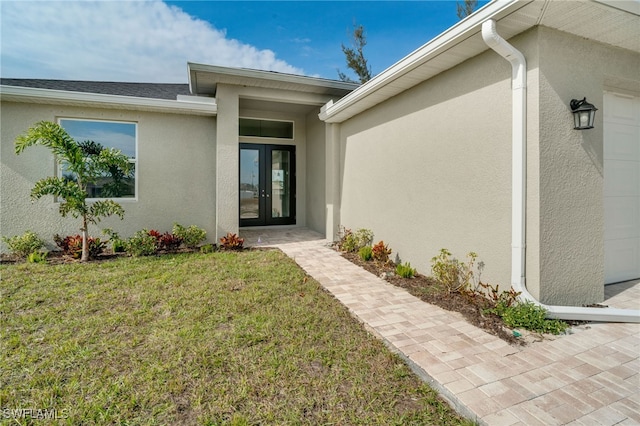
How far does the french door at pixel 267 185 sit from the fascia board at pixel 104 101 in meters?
2.88

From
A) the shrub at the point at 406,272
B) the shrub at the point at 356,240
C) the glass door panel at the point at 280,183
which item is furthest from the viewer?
the glass door panel at the point at 280,183

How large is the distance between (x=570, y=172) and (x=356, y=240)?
13.5ft

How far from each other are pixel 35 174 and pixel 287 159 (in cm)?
653

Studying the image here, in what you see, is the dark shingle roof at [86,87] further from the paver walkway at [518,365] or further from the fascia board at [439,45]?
the paver walkway at [518,365]

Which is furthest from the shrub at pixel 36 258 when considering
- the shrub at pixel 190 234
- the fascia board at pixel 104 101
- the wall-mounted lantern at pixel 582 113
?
the wall-mounted lantern at pixel 582 113

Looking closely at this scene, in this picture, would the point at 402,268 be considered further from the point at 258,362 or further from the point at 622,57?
the point at 622,57

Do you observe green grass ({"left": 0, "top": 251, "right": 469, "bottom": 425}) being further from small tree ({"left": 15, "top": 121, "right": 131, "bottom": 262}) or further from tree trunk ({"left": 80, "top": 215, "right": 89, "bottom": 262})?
small tree ({"left": 15, "top": 121, "right": 131, "bottom": 262})

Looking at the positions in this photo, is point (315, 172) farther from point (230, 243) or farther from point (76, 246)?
point (76, 246)

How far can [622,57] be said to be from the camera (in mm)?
3902

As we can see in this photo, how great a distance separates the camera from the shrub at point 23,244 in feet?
19.7

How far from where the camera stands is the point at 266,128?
10.2 meters

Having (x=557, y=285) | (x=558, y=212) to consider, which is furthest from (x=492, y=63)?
(x=557, y=285)

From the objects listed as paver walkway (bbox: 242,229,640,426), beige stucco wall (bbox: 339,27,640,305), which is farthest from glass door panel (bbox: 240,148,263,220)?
paver walkway (bbox: 242,229,640,426)

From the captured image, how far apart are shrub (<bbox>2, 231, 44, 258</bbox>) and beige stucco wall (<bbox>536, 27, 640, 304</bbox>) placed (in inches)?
348
